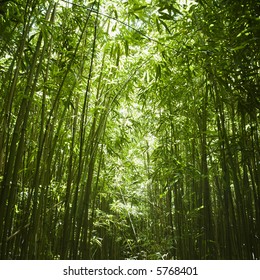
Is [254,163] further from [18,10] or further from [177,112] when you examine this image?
[18,10]

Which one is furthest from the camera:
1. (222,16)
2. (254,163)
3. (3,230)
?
(254,163)

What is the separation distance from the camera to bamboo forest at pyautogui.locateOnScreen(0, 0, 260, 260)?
84.1 inches

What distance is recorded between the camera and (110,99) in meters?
3.30

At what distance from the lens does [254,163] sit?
106 inches

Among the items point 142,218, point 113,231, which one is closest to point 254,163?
point 113,231

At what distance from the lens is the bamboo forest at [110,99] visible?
2137mm

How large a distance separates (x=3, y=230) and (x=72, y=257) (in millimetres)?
1015

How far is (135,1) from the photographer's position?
2.21 metres

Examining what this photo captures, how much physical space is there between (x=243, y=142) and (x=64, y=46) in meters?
2.10

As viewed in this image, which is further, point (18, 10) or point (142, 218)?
point (142, 218)
